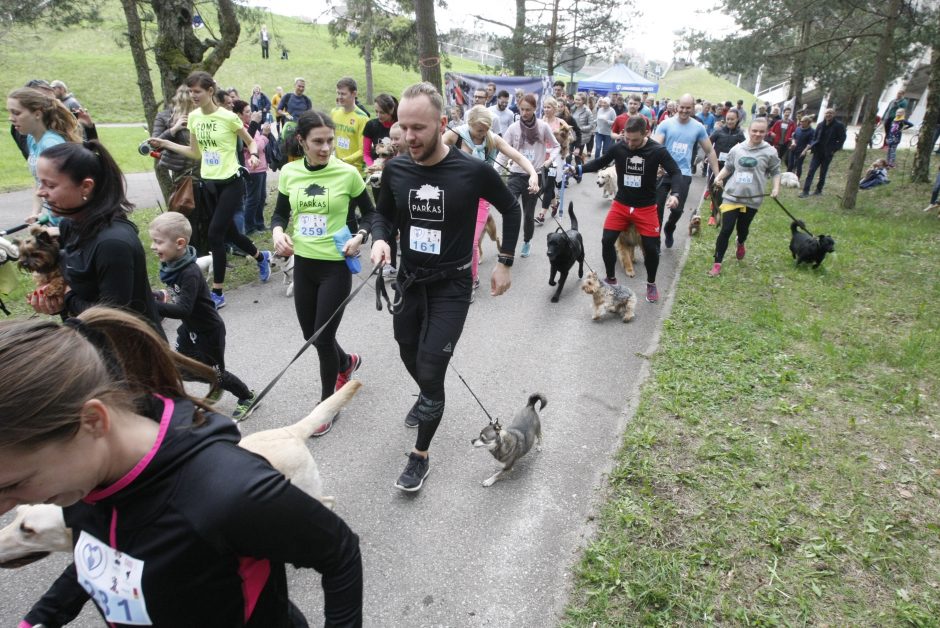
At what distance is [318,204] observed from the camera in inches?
157

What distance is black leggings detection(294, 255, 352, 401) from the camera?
397 centimetres

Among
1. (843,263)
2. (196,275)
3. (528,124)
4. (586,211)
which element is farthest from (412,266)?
(586,211)

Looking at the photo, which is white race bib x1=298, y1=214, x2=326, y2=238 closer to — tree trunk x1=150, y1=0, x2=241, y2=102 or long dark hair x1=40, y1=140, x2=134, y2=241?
long dark hair x1=40, y1=140, x2=134, y2=241

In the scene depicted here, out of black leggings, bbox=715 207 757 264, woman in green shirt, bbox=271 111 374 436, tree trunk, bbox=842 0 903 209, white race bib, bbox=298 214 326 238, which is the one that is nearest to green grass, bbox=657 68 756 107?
tree trunk, bbox=842 0 903 209

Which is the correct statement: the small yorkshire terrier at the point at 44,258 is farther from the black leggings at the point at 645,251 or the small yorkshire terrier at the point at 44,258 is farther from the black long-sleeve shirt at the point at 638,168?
the black leggings at the point at 645,251

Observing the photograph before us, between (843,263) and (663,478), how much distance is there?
22.9ft

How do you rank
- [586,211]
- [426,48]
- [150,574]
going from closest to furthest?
[150,574]
[426,48]
[586,211]

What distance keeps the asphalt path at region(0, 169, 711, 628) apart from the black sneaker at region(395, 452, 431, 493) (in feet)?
0.28

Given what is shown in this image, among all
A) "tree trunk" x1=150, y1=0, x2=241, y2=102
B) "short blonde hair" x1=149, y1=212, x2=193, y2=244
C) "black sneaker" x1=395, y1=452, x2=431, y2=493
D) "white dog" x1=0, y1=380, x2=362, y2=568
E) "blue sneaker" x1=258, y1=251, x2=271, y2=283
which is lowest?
"black sneaker" x1=395, y1=452, x2=431, y2=493

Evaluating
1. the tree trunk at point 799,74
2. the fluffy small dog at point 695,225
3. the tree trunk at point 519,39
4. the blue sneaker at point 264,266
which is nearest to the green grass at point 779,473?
the fluffy small dog at point 695,225

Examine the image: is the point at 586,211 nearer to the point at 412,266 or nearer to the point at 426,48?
the point at 426,48

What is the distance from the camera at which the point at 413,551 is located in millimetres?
3117

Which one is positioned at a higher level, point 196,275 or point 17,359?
point 17,359

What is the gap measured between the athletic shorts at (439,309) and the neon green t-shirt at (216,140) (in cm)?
391
